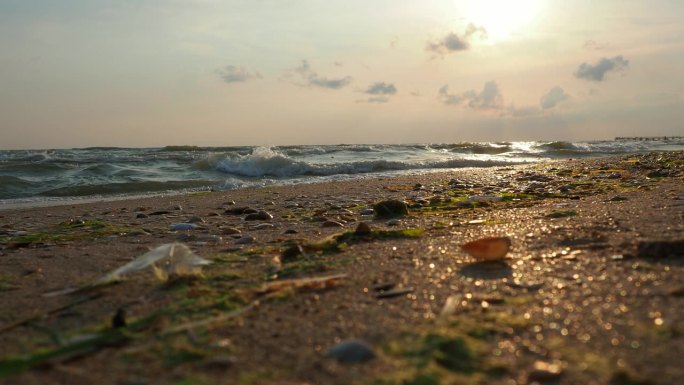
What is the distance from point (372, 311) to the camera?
210cm

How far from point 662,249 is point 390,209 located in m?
3.04

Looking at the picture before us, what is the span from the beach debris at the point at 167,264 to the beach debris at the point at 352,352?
1.22m

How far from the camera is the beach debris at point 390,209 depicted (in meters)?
5.41

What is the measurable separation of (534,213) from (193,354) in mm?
3774

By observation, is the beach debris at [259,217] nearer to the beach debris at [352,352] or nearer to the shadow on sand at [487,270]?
the shadow on sand at [487,270]

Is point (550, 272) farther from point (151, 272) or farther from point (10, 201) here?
point (10, 201)

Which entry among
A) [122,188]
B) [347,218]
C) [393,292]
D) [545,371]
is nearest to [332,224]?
[347,218]

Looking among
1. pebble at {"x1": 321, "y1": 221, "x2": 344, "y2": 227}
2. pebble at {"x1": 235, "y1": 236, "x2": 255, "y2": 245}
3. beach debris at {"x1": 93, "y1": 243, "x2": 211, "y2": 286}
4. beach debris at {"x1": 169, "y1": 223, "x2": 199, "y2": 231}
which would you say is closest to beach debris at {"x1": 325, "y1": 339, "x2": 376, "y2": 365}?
beach debris at {"x1": 93, "y1": 243, "x2": 211, "y2": 286}

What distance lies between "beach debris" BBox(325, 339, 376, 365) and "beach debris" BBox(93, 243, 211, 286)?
122 cm

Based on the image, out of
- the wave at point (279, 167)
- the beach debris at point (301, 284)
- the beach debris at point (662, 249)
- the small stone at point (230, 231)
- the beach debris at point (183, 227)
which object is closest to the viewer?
the beach debris at point (301, 284)

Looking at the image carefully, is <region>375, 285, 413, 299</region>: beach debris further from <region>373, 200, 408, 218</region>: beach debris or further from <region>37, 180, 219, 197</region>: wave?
<region>37, 180, 219, 197</region>: wave

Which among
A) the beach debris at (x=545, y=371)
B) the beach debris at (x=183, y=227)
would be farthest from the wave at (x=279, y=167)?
the beach debris at (x=545, y=371)

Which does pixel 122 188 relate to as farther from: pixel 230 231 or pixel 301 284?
pixel 301 284

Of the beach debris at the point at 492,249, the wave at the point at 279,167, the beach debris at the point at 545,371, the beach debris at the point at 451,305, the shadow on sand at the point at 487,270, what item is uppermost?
the beach debris at the point at 492,249
